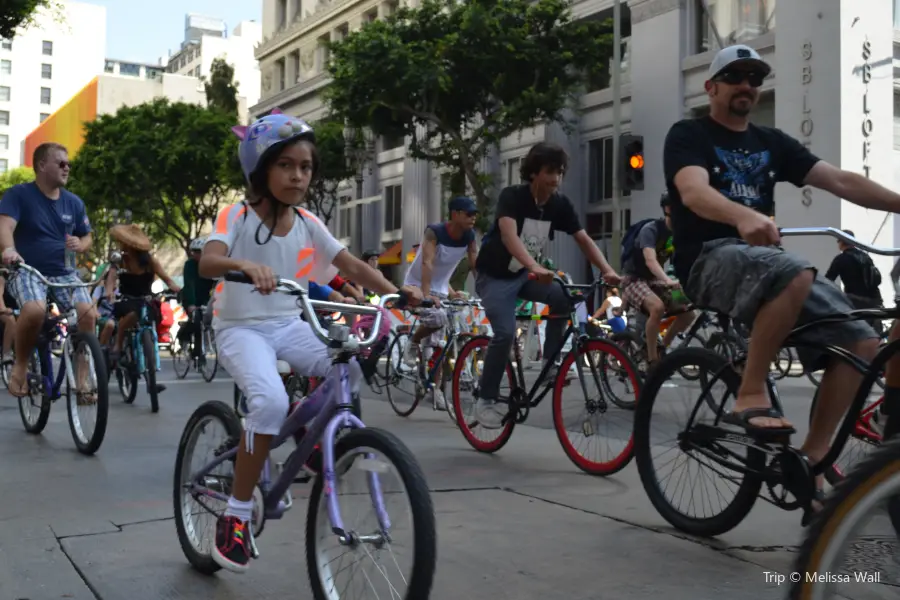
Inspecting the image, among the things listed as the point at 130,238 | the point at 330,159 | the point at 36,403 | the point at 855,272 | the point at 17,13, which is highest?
the point at 330,159

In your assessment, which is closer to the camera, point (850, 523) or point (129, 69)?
point (850, 523)

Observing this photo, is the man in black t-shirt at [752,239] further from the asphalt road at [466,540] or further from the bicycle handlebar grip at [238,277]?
the bicycle handlebar grip at [238,277]

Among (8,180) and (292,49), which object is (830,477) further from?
(8,180)

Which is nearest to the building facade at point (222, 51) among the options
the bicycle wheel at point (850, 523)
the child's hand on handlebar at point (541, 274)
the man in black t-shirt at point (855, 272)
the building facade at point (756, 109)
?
the building facade at point (756, 109)

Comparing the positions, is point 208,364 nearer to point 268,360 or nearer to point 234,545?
point 268,360

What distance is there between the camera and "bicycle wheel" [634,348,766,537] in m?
3.93

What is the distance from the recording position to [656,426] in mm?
4438

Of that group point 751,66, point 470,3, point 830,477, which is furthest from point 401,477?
point 470,3

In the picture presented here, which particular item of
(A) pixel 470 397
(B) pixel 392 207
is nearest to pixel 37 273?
(A) pixel 470 397

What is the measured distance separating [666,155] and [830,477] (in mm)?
1372

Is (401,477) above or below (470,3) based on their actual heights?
below

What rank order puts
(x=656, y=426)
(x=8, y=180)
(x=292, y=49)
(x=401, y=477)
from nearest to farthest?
1. (x=401, y=477)
2. (x=656, y=426)
3. (x=292, y=49)
4. (x=8, y=180)

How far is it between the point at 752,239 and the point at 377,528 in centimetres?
155

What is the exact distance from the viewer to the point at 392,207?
41688 millimetres
